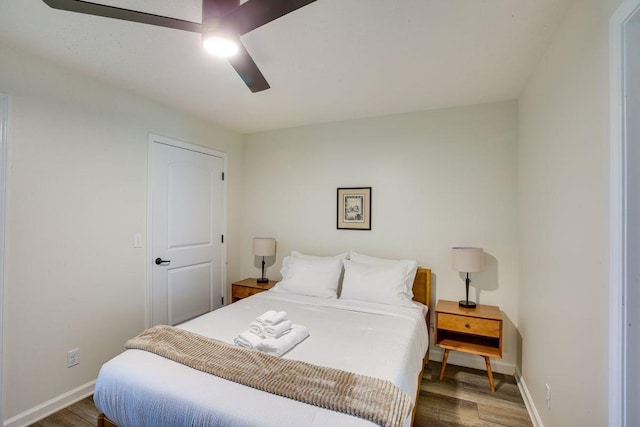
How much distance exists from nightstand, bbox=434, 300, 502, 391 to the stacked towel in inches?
49.4

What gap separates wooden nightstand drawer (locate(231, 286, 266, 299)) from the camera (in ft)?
10.5

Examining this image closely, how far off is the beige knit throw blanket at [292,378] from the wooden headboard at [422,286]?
1.54m

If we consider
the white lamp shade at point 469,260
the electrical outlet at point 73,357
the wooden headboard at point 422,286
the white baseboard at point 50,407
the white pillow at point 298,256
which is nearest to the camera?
the white baseboard at point 50,407

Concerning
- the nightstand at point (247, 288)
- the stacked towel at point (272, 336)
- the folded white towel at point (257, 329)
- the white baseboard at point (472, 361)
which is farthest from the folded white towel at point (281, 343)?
the white baseboard at point (472, 361)

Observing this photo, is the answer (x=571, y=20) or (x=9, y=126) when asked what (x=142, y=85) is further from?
(x=571, y=20)

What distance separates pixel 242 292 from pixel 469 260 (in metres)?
2.31

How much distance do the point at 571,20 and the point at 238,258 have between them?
11.9 feet

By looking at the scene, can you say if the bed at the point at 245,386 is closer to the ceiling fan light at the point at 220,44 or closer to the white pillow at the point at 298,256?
the white pillow at the point at 298,256

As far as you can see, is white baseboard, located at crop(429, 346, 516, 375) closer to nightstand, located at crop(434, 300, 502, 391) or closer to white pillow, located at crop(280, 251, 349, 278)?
nightstand, located at crop(434, 300, 502, 391)

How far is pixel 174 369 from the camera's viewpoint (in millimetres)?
1482

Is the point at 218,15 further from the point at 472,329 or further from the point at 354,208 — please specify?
the point at 472,329

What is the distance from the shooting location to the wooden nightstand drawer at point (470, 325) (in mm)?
2311

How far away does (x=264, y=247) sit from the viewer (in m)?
3.34

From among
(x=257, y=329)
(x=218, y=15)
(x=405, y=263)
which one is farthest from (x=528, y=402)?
(x=218, y=15)
